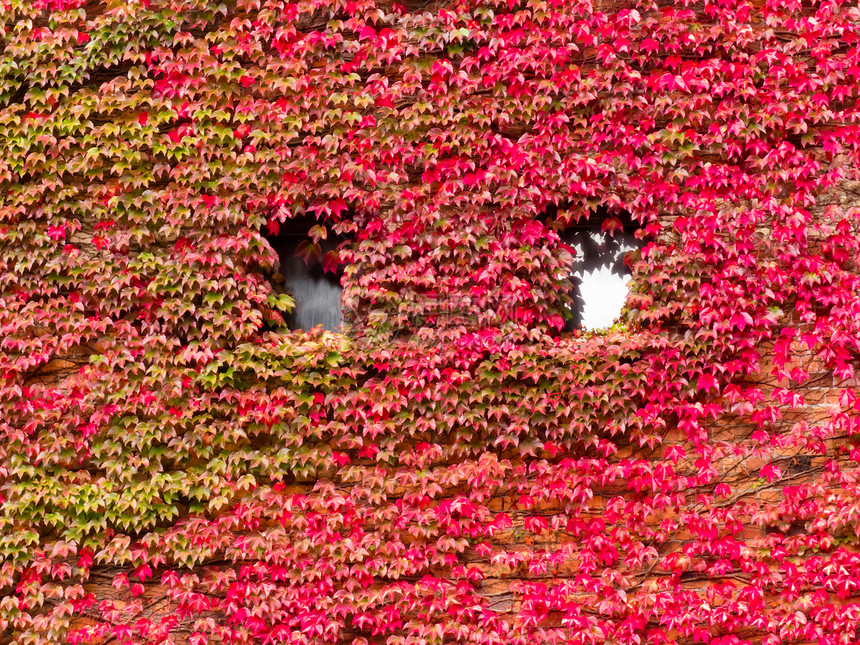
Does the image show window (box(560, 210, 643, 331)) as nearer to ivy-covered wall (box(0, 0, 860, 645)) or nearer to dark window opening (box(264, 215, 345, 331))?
ivy-covered wall (box(0, 0, 860, 645))

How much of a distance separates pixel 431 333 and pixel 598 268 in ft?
4.50

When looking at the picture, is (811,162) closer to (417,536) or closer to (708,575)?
(708,575)

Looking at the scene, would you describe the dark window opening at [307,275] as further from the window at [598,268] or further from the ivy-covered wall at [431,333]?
the window at [598,268]

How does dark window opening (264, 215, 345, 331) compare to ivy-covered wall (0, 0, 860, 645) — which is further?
dark window opening (264, 215, 345, 331)

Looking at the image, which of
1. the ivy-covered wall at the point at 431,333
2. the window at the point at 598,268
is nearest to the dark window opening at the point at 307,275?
the ivy-covered wall at the point at 431,333

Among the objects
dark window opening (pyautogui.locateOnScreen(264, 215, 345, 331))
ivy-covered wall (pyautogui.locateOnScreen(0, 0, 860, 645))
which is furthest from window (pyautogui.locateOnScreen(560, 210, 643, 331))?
dark window opening (pyautogui.locateOnScreen(264, 215, 345, 331))

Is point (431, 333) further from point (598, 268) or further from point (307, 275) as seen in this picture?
point (598, 268)

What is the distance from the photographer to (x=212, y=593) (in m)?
5.27

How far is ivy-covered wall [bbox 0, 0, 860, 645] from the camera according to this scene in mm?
5184

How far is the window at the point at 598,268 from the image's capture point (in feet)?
18.4

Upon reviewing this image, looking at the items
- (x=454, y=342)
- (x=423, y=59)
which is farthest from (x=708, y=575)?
(x=423, y=59)

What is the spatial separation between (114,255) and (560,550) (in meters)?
3.80

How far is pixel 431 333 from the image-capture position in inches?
210

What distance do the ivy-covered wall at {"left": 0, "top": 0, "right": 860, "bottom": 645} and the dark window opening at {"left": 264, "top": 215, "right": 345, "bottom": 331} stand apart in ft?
0.73
